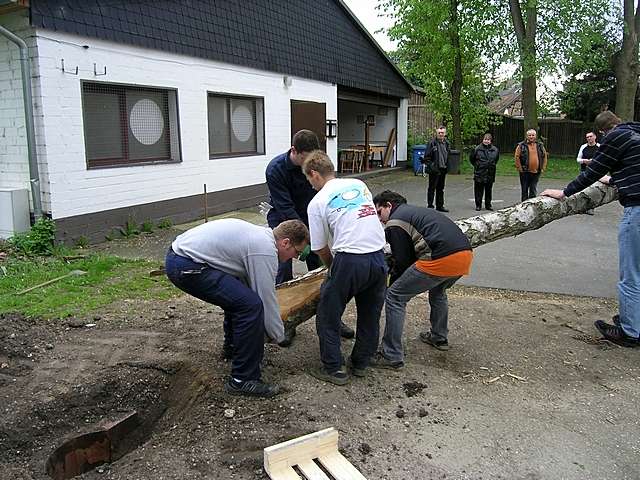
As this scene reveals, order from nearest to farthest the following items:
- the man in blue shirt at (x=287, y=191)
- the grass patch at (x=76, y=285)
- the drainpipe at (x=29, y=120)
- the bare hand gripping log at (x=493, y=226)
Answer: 1. the bare hand gripping log at (x=493, y=226)
2. the man in blue shirt at (x=287, y=191)
3. the grass patch at (x=76, y=285)
4. the drainpipe at (x=29, y=120)

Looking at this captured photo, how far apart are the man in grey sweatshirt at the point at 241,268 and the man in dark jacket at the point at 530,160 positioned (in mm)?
9480

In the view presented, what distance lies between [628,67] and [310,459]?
2347cm

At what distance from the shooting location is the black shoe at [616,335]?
5.02 m

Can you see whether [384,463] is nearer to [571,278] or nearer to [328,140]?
[571,278]

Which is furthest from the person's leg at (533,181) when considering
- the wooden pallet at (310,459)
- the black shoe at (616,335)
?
the wooden pallet at (310,459)

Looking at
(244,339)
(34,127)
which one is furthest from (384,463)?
(34,127)

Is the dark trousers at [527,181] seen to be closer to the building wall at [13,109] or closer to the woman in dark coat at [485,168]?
the woman in dark coat at [485,168]

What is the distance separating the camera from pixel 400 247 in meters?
4.33

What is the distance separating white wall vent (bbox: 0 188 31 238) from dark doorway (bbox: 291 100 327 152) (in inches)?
298

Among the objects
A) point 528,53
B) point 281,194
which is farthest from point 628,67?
point 281,194

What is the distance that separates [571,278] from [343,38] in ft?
39.7

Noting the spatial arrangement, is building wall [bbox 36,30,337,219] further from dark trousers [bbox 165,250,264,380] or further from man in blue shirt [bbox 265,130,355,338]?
dark trousers [bbox 165,250,264,380]

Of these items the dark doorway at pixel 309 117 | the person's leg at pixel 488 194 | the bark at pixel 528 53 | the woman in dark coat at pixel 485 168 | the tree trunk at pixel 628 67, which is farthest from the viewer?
the tree trunk at pixel 628 67

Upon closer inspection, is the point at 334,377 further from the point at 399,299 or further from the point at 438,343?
the point at 438,343
